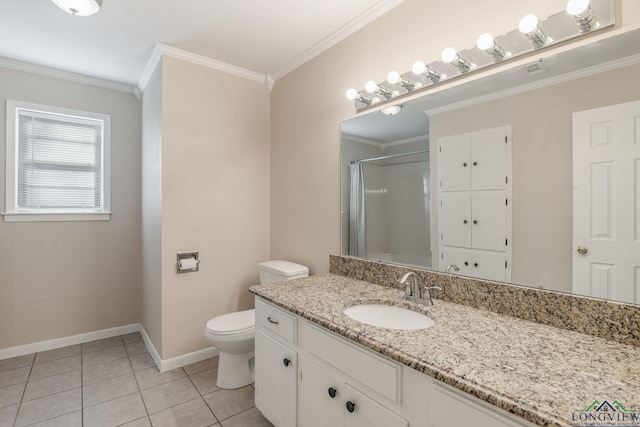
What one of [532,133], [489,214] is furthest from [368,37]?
[489,214]

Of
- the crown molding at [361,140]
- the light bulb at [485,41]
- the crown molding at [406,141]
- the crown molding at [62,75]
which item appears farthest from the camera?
the crown molding at [62,75]

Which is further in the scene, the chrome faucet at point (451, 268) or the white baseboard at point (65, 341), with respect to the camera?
the white baseboard at point (65, 341)

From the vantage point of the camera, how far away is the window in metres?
2.68

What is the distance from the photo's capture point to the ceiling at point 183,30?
6.32ft

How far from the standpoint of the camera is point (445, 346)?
102 centimetres

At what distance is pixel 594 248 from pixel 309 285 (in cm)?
133

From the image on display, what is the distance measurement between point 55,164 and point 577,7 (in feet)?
12.5

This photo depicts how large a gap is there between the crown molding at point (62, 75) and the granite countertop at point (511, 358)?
3.01m

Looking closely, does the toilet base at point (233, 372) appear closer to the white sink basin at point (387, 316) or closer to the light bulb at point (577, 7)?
the white sink basin at point (387, 316)

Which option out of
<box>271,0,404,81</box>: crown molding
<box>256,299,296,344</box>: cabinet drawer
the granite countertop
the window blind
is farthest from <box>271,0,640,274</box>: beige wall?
the window blind

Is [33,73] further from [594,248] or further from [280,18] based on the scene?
[594,248]

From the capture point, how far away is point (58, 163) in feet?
9.48

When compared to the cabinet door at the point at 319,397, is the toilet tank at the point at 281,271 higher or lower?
higher

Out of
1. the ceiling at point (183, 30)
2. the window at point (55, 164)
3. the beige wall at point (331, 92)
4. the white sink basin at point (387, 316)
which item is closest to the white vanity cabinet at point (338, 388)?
the white sink basin at point (387, 316)
